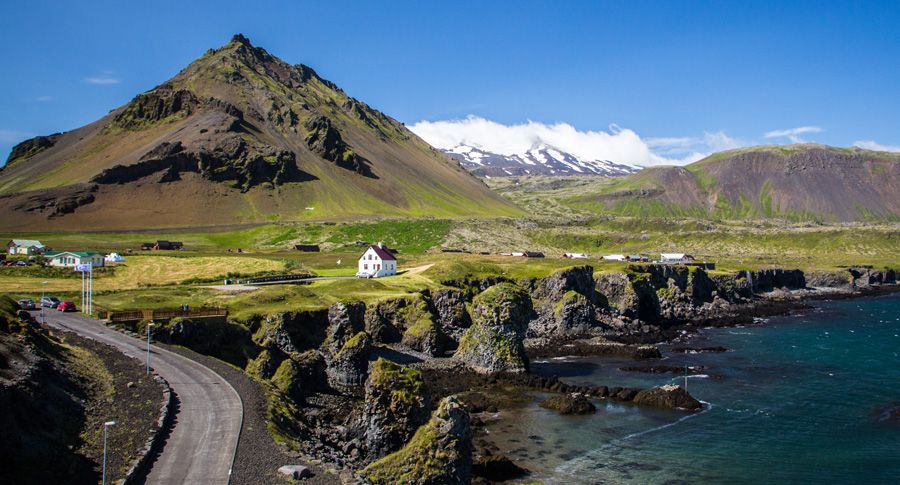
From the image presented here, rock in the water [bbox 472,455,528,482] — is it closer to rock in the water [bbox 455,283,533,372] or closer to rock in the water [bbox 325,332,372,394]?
rock in the water [bbox 325,332,372,394]

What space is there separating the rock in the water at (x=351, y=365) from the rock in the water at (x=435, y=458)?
27.3 m

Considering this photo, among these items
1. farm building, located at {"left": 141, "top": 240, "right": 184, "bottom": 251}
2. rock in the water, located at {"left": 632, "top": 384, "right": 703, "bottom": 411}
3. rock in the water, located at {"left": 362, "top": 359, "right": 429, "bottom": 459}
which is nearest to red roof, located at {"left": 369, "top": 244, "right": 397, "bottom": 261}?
rock in the water, located at {"left": 632, "top": 384, "right": 703, "bottom": 411}

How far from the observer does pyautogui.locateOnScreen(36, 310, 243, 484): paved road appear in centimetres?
2891

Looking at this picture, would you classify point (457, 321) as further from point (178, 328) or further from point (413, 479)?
point (413, 479)

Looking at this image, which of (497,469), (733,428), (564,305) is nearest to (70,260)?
(564,305)

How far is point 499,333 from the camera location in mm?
66250

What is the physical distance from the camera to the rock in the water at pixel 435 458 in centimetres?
2997

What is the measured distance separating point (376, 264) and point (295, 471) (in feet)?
247

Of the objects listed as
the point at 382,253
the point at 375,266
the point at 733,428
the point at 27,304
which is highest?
the point at 382,253

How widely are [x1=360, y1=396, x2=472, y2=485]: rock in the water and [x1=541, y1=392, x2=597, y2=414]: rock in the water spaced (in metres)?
21.3

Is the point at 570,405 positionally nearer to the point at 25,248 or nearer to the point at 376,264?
the point at 376,264

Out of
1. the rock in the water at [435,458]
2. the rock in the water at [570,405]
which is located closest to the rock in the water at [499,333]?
the rock in the water at [570,405]

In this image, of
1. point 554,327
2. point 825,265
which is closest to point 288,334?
point 554,327

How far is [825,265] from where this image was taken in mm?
189875
